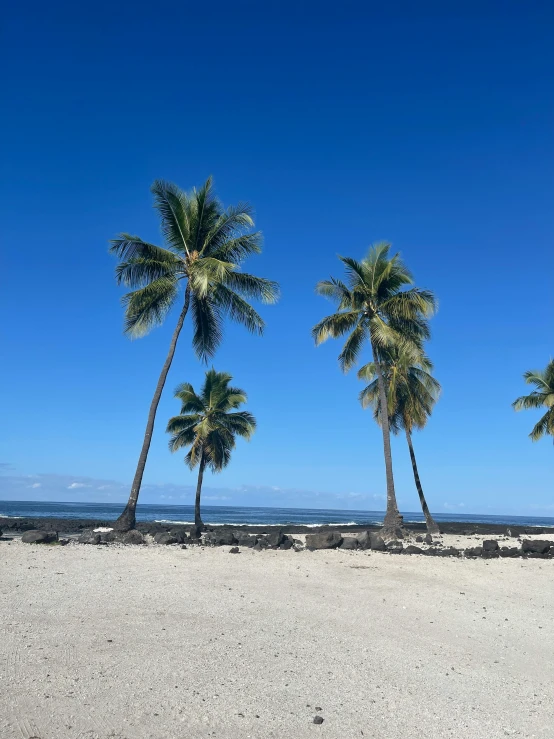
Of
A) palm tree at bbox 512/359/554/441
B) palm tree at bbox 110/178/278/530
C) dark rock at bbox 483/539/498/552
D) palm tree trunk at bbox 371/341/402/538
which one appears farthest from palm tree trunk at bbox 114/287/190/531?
palm tree at bbox 512/359/554/441

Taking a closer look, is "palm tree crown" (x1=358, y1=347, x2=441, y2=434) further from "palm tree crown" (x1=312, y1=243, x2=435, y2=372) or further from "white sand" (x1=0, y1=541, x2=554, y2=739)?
"white sand" (x1=0, y1=541, x2=554, y2=739)

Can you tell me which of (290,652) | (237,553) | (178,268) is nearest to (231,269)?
(178,268)

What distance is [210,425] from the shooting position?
1363 inches

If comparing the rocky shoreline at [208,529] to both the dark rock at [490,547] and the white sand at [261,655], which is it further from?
the white sand at [261,655]

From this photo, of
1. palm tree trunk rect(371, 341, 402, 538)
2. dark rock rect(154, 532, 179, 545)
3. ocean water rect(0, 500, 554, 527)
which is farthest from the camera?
ocean water rect(0, 500, 554, 527)

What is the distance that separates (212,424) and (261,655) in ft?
94.7

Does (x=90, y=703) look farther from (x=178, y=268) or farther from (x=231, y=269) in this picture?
(x=178, y=268)

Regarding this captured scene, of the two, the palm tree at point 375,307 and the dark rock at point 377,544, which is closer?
the dark rock at point 377,544

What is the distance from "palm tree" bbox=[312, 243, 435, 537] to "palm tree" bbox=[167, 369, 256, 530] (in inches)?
379

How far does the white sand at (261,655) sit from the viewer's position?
4.62 metres

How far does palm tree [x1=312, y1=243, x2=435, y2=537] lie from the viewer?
26.3 metres

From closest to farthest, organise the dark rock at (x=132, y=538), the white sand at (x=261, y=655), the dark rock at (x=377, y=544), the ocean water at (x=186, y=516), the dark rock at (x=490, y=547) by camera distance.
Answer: the white sand at (x=261, y=655) < the dark rock at (x=132, y=538) < the dark rock at (x=377, y=544) < the dark rock at (x=490, y=547) < the ocean water at (x=186, y=516)

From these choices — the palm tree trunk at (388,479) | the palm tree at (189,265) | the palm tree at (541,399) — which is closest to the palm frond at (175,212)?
the palm tree at (189,265)

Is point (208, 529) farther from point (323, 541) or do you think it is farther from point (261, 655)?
point (261, 655)
